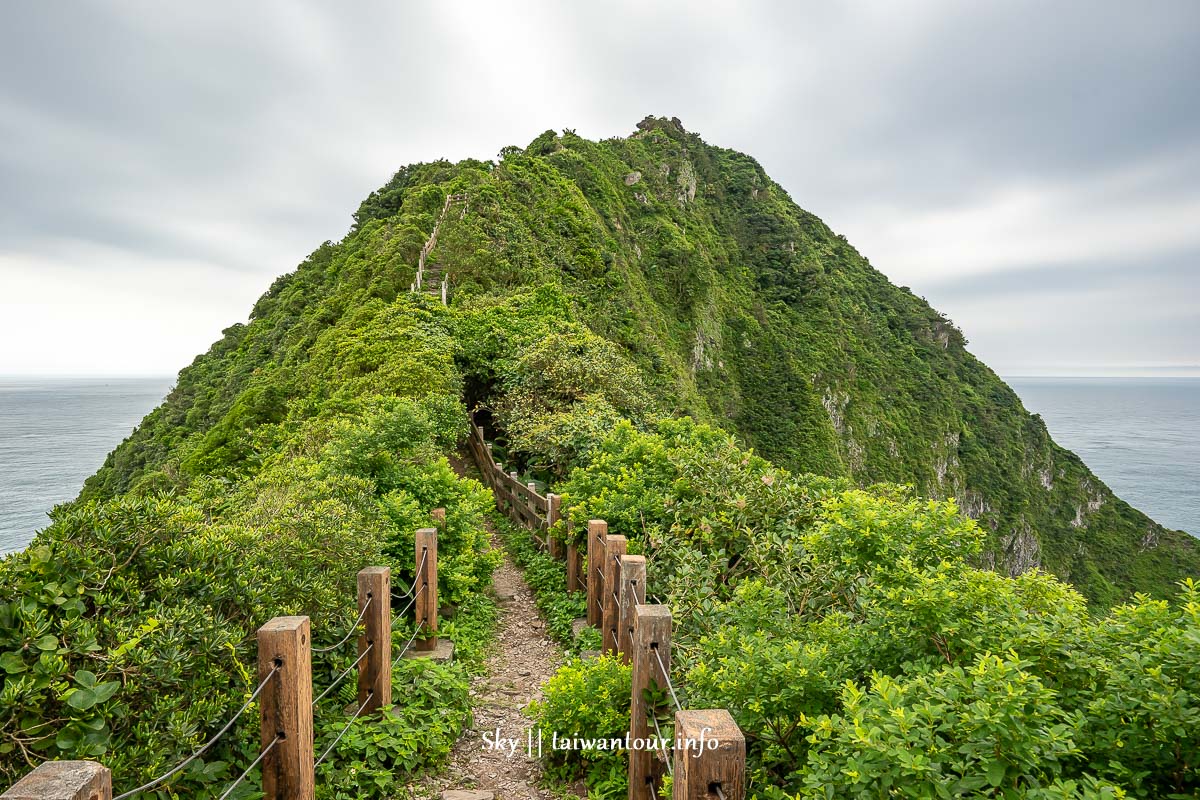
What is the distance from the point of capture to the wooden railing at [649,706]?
191cm

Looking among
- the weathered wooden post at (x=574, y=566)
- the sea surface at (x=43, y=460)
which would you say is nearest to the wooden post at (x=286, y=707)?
the sea surface at (x=43, y=460)

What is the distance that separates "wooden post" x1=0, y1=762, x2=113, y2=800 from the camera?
135 centimetres

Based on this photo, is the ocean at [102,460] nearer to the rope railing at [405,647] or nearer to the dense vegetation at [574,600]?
the dense vegetation at [574,600]

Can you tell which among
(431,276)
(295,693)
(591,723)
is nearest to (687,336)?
(431,276)

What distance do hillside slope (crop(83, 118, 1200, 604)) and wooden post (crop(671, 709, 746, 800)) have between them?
11.4 metres

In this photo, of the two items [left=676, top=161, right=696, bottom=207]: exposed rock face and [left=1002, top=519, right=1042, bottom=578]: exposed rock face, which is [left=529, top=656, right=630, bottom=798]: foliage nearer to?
[left=676, top=161, right=696, bottom=207]: exposed rock face

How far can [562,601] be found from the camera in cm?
656

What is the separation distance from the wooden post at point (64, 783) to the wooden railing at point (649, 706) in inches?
63.2

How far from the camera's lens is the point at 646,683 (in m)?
3.06

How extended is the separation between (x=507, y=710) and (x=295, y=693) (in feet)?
8.28

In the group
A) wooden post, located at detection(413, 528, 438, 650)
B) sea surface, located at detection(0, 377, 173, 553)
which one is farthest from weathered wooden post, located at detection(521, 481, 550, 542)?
sea surface, located at detection(0, 377, 173, 553)

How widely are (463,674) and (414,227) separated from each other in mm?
24243

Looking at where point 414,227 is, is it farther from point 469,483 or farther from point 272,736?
point 272,736

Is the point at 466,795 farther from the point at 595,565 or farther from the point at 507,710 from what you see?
the point at 595,565
